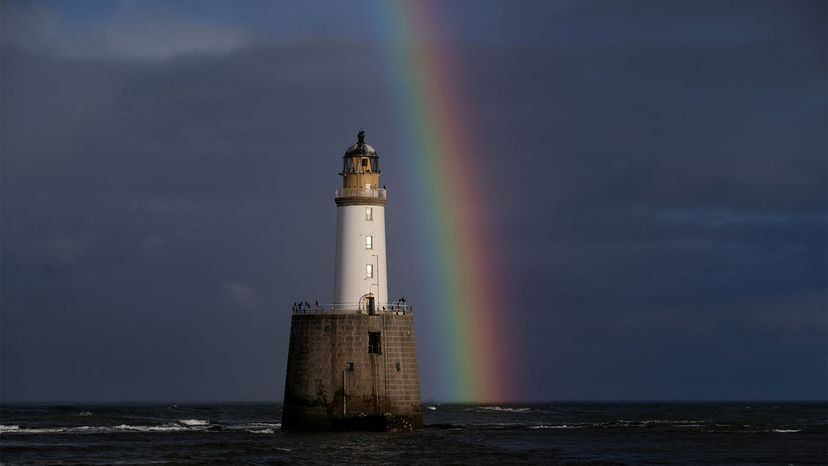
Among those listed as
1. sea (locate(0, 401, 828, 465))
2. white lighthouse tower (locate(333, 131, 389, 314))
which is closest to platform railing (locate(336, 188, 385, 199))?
white lighthouse tower (locate(333, 131, 389, 314))

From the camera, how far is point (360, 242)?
59.1 meters

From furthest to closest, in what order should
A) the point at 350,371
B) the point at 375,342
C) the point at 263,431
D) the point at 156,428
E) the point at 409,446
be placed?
the point at 156,428 → the point at 263,431 → the point at 375,342 → the point at 350,371 → the point at 409,446

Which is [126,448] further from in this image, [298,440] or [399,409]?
[399,409]

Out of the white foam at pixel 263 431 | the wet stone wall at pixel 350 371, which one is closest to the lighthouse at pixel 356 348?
the wet stone wall at pixel 350 371

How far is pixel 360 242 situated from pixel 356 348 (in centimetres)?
506

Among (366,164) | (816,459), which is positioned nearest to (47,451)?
(366,164)

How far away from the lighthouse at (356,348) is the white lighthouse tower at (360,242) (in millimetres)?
46

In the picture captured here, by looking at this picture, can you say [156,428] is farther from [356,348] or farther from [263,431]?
[356,348]

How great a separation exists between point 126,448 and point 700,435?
111ft

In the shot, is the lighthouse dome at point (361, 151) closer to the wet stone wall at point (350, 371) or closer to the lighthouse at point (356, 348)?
the lighthouse at point (356, 348)

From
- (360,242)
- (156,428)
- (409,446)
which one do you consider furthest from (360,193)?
(156,428)

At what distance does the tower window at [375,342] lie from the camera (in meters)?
57.7

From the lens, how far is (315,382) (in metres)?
57.5

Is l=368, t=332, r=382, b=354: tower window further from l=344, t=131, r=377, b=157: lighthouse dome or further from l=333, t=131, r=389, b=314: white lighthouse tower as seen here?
l=344, t=131, r=377, b=157: lighthouse dome
